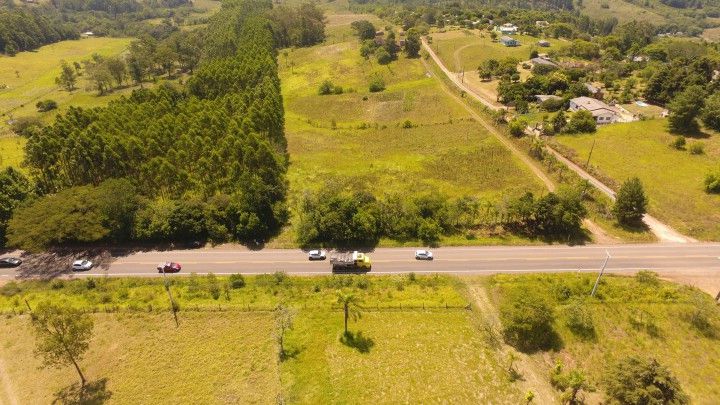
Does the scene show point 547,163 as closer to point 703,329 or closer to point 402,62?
point 703,329

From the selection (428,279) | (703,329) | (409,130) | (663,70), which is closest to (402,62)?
(409,130)

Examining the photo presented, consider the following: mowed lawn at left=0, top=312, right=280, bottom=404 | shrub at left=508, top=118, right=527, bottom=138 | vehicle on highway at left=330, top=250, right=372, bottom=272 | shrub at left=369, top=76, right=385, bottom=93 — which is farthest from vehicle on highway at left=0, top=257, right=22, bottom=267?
shrub at left=369, top=76, right=385, bottom=93

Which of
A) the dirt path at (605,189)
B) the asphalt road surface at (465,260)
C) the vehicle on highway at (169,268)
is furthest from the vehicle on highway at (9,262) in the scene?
the dirt path at (605,189)

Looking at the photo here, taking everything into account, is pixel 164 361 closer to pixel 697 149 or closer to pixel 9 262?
pixel 9 262

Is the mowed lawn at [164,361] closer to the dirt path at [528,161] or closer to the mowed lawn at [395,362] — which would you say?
the mowed lawn at [395,362]

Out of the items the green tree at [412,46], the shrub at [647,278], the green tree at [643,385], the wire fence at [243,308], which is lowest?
the wire fence at [243,308]

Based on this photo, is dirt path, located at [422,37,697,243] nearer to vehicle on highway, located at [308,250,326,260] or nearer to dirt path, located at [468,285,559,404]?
dirt path, located at [468,285,559,404]
